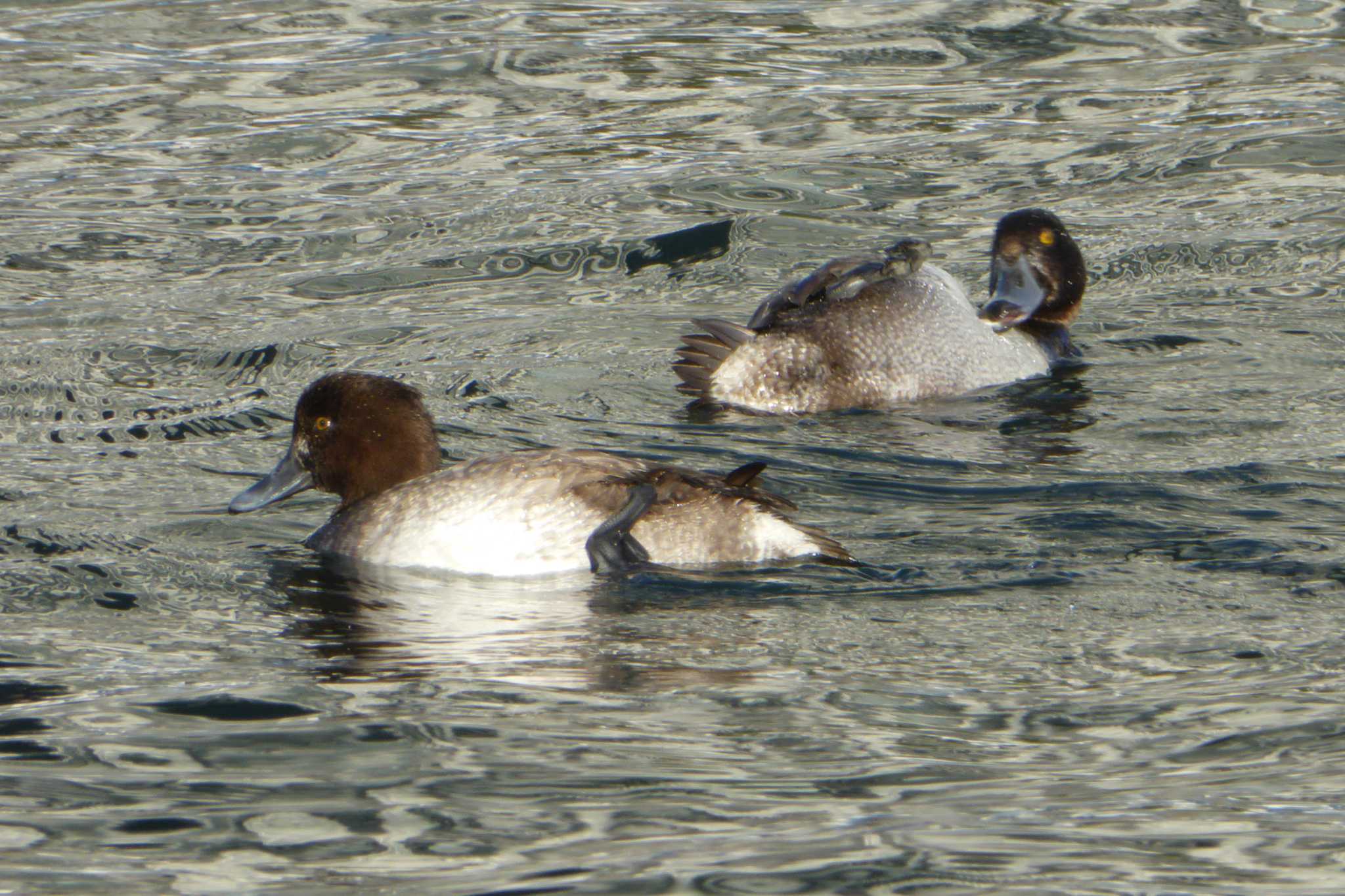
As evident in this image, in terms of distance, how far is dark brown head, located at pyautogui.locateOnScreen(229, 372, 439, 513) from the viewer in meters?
6.90

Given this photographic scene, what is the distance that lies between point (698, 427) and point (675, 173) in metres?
4.29

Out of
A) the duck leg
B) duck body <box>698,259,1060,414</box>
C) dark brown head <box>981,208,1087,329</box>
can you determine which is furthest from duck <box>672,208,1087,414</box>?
the duck leg

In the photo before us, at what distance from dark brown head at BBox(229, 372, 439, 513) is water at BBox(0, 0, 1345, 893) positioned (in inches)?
9.3

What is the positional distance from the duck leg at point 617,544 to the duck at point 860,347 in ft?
8.07

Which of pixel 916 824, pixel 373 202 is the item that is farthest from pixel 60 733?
pixel 373 202

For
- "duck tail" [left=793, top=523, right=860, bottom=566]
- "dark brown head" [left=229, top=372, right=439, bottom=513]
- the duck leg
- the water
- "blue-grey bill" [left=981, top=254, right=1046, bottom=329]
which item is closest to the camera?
the water

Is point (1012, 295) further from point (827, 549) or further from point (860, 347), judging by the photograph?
point (827, 549)

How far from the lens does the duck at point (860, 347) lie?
874 centimetres

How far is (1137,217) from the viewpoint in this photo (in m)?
11.6

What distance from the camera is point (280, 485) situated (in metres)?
7.00

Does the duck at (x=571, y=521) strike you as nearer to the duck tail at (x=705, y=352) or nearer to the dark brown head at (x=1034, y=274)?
the duck tail at (x=705, y=352)

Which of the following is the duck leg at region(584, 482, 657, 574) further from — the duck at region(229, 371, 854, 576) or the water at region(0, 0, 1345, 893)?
the water at region(0, 0, 1345, 893)

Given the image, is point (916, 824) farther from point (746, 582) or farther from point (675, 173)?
point (675, 173)

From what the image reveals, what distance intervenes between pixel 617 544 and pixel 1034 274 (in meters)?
4.17
